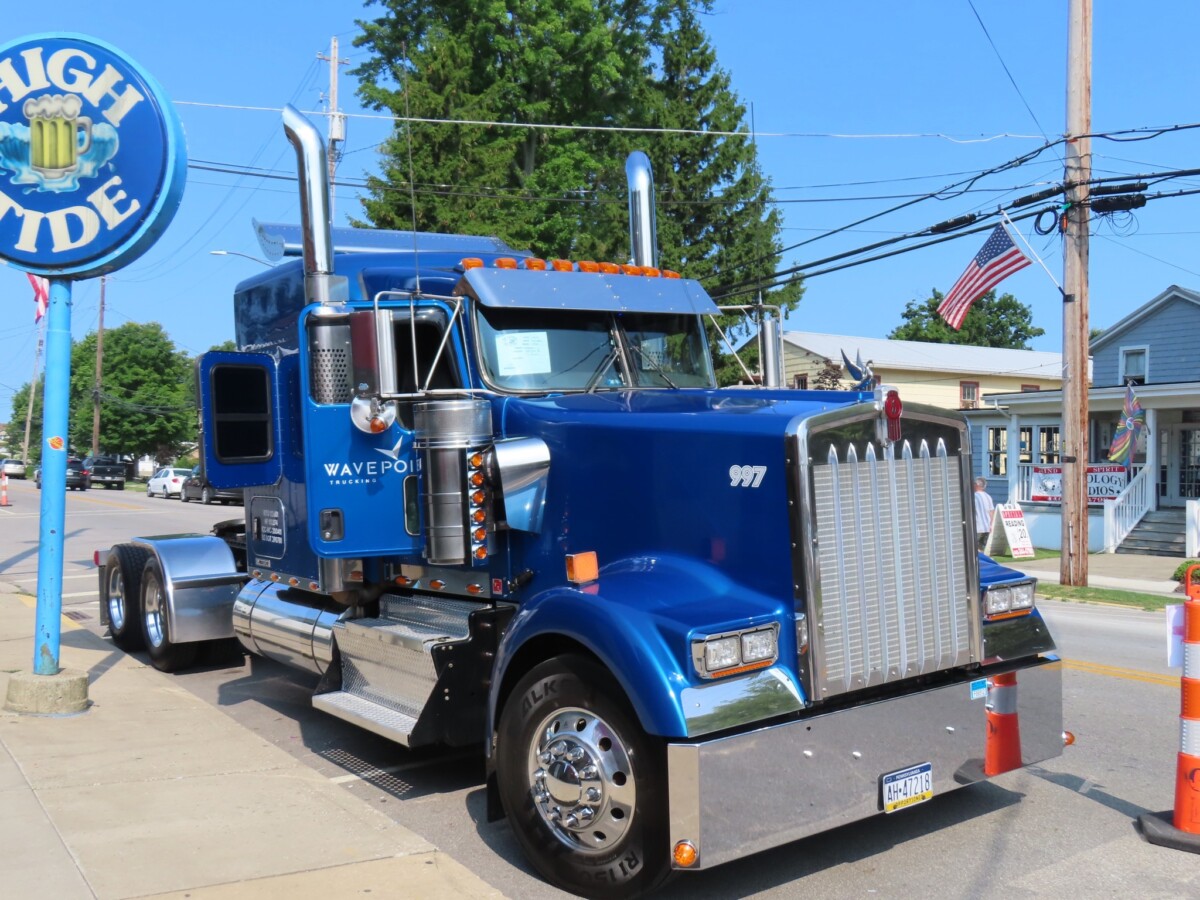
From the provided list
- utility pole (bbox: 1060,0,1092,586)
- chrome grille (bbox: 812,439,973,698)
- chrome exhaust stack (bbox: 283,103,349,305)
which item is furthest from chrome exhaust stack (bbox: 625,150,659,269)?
utility pole (bbox: 1060,0,1092,586)

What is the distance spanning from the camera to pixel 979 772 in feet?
15.9

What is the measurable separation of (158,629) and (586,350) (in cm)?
499

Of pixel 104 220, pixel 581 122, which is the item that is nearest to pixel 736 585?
pixel 104 220

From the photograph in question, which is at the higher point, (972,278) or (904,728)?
(972,278)

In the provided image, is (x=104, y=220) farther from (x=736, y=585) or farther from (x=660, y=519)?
(x=736, y=585)

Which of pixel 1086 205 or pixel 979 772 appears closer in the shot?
pixel 979 772

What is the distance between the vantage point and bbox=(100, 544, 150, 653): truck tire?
9.41 m

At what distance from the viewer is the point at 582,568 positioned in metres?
4.92

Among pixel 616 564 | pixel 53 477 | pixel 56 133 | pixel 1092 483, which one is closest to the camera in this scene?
pixel 616 564

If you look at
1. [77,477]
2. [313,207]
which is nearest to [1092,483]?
[313,207]

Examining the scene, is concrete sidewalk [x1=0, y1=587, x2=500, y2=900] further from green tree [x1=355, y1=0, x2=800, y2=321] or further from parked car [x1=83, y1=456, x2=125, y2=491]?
parked car [x1=83, y1=456, x2=125, y2=491]

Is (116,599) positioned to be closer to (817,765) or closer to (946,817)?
(946,817)

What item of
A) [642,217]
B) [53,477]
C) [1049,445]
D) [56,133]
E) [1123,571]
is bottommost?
[1123,571]

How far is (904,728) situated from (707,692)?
3.26 ft
